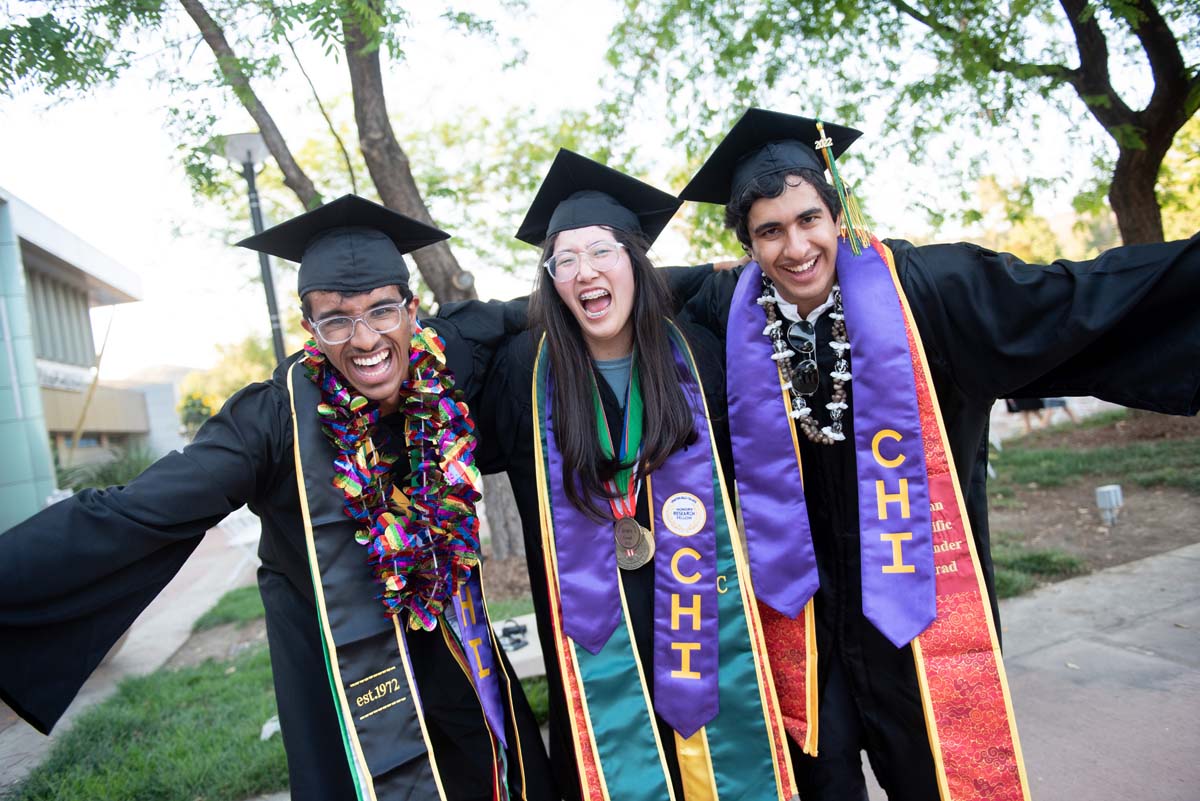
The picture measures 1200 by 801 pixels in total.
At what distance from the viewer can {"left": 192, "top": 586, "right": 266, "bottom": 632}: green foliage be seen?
769 centimetres

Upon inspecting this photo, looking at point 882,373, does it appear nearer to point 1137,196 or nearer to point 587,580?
point 587,580

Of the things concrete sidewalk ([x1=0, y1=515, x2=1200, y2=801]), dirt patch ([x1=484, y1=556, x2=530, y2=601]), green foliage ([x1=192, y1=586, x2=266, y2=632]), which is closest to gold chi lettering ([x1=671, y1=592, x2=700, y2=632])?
concrete sidewalk ([x1=0, y1=515, x2=1200, y2=801])

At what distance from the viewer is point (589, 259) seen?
7.86 ft

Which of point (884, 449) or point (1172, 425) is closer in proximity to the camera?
point (884, 449)

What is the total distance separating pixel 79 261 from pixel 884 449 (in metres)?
22.9

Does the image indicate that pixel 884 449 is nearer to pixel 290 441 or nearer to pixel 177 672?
pixel 290 441

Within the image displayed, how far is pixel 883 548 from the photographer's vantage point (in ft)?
7.02

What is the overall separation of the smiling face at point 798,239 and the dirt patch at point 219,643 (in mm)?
5595

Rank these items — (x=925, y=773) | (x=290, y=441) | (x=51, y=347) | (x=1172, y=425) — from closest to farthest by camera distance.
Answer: (x=925, y=773) < (x=290, y=441) < (x=1172, y=425) < (x=51, y=347)

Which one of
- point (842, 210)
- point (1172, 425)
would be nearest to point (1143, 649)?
point (842, 210)

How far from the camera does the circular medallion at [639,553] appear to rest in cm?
234

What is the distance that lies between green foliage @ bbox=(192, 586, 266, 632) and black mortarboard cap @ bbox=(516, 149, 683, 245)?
6265mm

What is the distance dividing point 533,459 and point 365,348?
603 mm

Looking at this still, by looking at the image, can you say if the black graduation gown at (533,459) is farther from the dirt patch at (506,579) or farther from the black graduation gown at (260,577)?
the dirt patch at (506,579)
